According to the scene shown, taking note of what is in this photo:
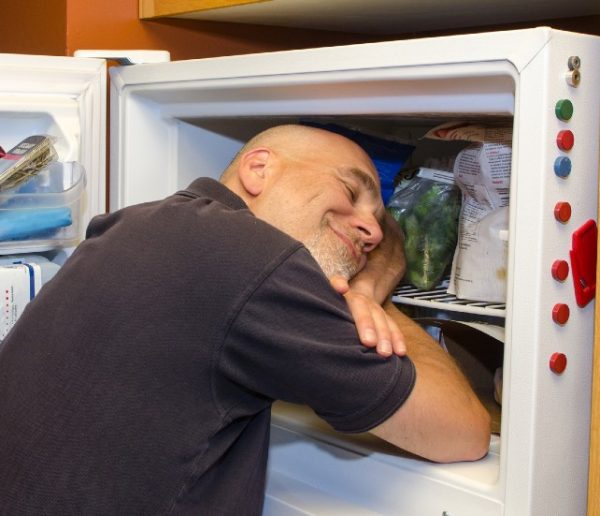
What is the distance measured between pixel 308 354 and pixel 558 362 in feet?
0.92

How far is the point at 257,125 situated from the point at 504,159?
1.86ft

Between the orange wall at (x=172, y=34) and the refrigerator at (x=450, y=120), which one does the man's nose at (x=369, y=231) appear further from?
the orange wall at (x=172, y=34)

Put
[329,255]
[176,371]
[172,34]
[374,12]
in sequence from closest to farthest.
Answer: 1. [176,371]
2. [329,255]
3. [374,12]
4. [172,34]

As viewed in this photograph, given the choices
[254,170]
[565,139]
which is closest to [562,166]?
[565,139]

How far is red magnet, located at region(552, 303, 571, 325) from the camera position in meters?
1.08

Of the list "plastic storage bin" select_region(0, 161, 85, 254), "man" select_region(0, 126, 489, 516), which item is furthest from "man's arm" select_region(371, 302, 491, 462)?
"plastic storage bin" select_region(0, 161, 85, 254)

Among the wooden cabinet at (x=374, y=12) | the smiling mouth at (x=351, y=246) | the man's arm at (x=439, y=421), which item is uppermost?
the wooden cabinet at (x=374, y=12)

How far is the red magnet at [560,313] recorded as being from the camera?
3.54ft

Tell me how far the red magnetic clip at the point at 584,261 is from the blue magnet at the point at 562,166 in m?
0.07

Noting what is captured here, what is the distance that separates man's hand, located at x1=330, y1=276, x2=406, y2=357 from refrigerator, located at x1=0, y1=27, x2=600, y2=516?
0.14m

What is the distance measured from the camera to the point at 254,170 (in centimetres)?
147

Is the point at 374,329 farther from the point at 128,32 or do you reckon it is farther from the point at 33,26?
the point at 33,26

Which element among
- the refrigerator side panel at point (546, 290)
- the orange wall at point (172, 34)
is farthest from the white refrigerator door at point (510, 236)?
the orange wall at point (172, 34)

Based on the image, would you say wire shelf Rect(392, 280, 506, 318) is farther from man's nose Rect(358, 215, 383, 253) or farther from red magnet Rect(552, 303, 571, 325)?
red magnet Rect(552, 303, 571, 325)
